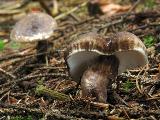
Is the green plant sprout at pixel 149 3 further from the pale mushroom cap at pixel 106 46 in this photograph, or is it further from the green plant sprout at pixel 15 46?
the pale mushroom cap at pixel 106 46

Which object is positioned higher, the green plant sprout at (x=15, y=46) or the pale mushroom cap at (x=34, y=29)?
the pale mushroom cap at (x=34, y=29)

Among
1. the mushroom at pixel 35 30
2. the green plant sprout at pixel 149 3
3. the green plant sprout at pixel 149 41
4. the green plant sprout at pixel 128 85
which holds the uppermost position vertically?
the green plant sprout at pixel 149 3

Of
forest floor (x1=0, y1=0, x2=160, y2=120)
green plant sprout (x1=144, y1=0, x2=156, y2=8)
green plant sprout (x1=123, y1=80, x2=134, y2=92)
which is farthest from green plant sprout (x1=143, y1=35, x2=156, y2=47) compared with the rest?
green plant sprout (x1=144, y1=0, x2=156, y2=8)

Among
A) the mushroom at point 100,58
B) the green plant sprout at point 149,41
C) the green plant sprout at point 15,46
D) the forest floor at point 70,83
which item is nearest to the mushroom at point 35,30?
the forest floor at point 70,83

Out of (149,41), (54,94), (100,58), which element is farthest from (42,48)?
(100,58)

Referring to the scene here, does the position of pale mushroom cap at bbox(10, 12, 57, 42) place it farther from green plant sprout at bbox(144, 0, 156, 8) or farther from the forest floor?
green plant sprout at bbox(144, 0, 156, 8)

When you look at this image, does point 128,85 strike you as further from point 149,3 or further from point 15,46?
point 149,3

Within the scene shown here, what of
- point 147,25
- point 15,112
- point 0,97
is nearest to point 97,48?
point 15,112
